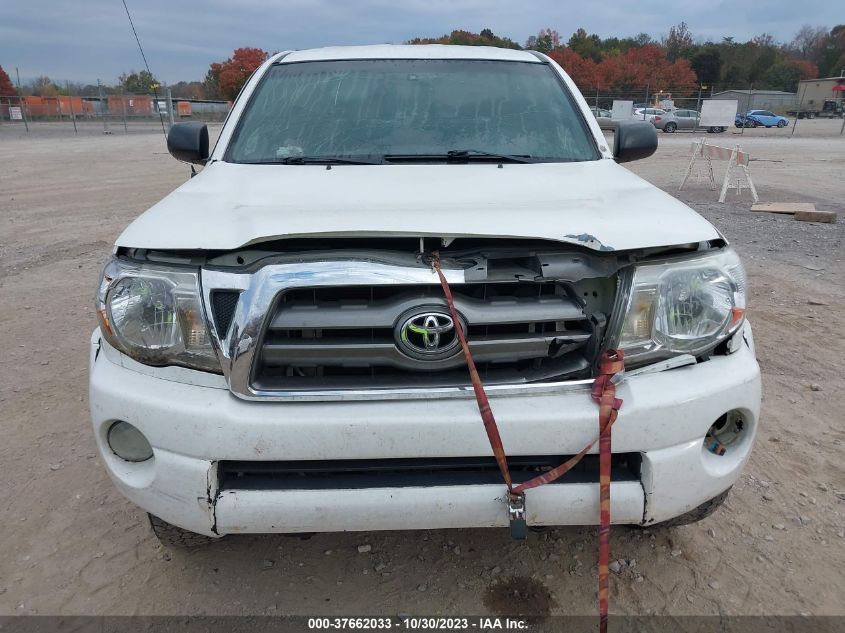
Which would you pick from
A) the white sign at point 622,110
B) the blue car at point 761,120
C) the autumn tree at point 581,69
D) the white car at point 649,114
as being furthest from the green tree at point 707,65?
the white sign at point 622,110

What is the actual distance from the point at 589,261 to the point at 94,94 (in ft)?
151

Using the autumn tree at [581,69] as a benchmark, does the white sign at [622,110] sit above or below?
below

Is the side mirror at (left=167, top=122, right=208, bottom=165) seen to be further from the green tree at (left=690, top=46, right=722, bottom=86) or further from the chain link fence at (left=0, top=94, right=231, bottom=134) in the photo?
the green tree at (left=690, top=46, right=722, bottom=86)

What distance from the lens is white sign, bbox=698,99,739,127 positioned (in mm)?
28266

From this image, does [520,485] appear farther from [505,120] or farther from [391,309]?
[505,120]

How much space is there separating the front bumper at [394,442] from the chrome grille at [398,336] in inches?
3.3

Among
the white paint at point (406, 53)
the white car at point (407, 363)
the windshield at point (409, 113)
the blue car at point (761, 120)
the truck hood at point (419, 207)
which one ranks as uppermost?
the white paint at point (406, 53)

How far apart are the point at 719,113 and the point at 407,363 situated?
32440 millimetres

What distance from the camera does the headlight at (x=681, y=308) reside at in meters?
1.96

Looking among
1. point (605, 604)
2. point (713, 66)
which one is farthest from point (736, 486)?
point (713, 66)

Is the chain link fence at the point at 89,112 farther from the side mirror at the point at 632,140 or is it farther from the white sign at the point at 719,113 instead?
the side mirror at the point at 632,140

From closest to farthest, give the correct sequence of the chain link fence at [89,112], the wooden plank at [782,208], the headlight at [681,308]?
the headlight at [681,308], the wooden plank at [782,208], the chain link fence at [89,112]

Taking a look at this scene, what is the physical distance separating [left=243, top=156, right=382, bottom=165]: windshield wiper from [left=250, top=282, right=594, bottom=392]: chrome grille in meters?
1.15

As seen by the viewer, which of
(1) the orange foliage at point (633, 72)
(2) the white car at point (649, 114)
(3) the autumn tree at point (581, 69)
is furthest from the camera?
(1) the orange foliage at point (633, 72)
